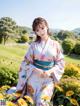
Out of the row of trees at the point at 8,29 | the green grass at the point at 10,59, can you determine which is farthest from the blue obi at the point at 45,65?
the row of trees at the point at 8,29

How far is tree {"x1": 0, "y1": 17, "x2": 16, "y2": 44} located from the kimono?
53642 millimetres

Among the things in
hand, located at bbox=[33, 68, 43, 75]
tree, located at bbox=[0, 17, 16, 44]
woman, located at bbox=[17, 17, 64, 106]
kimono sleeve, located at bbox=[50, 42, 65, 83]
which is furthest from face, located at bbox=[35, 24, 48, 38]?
tree, located at bbox=[0, 17, 16, 44]

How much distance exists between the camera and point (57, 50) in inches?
188

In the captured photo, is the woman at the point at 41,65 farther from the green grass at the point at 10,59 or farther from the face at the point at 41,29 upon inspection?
the green grass at the point at 10,59

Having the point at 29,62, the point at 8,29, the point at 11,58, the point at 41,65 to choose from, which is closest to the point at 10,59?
the point at 11,58

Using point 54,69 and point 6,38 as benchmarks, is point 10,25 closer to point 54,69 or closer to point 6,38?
point 6,38

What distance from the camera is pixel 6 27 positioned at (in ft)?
200

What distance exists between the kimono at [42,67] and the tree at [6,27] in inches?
2112

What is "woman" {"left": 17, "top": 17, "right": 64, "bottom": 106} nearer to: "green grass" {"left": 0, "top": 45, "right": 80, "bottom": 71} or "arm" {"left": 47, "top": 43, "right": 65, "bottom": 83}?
"arm" {"left": 47, "top": 43, "right": 65, "bottom": 83}

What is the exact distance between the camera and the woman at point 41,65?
4605 millimetres

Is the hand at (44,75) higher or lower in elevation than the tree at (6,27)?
higher

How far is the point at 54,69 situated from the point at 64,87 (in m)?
0.93

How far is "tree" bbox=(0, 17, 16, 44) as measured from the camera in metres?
59.5

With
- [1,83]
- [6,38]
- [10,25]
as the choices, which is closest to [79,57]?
[6,38]
